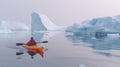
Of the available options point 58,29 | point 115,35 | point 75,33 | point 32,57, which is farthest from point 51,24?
A: point 32,57

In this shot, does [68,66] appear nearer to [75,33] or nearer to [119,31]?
[119,31]

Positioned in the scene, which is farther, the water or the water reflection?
the water reflection

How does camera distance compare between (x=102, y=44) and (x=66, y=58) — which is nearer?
(x=66, y=58)

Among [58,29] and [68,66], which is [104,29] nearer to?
[68,66]

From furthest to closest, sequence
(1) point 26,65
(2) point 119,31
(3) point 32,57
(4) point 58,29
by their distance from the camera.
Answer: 1. (4) point 58,29
2. (2) point 119,31
3. (3) point 32,57
4. (1) point 26,65

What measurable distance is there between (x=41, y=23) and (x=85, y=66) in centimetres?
2496

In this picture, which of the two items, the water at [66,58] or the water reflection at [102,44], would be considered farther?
the water reflection at [102,44]

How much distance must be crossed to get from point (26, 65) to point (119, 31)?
15.0 metres

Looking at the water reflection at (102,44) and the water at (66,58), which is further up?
the water at (66,58)

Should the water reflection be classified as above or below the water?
below

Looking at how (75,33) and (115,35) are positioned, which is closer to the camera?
(115,35)

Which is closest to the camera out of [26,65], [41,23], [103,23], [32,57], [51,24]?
[26,65]

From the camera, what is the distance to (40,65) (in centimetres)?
525

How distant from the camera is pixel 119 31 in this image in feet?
62.6
